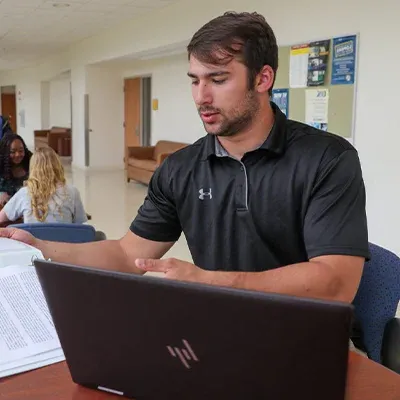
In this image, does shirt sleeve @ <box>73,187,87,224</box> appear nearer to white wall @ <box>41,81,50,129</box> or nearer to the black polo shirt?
the black polo shirt

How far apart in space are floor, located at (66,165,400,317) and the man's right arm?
8.86 feet

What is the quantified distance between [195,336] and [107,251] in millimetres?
822

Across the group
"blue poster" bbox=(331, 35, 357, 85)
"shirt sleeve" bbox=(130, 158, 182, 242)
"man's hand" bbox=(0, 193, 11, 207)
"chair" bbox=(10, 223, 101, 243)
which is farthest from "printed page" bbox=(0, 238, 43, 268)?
"blue poster" bbox=(331, 35, 357, 85)

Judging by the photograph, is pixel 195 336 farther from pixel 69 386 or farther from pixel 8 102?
pixel 8 102

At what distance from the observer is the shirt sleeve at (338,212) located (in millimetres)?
1234

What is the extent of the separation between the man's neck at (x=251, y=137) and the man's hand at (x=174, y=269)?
1.87ft

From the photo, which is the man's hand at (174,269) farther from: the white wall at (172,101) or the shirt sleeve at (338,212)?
the white wall at (172,101)

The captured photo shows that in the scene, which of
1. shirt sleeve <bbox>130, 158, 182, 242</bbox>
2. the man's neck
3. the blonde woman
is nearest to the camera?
the man's neck

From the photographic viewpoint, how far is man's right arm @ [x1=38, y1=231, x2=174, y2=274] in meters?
1.45

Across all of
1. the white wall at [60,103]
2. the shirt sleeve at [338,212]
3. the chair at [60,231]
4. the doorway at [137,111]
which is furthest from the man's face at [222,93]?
the white wall at [60,103]

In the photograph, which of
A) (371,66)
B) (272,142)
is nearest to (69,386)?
(272,142)

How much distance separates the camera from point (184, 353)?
772 mm

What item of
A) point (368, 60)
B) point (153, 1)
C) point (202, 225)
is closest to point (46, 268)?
point (202, 225)

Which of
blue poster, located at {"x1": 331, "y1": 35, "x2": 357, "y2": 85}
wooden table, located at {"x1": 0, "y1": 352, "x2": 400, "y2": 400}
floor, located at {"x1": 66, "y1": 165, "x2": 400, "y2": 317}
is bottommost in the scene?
floor, located at {"x1": 66, "y1": 165, "x2": 400, "y2": 317}
